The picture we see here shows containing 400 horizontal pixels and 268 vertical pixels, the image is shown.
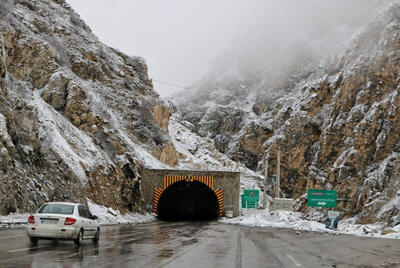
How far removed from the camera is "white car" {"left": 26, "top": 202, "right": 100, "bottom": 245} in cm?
1469

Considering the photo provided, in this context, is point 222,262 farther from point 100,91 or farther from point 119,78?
point 119,78

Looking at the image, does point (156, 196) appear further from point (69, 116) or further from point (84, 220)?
point (84, 220)

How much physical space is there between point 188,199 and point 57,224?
62.1 meters

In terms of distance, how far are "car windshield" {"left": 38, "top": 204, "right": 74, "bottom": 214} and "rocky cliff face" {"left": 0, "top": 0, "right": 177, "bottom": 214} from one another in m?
9.76

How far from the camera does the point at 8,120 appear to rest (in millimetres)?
28500

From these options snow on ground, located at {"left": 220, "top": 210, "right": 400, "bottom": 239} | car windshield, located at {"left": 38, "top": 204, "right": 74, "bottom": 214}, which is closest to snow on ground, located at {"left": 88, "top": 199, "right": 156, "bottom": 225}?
snow on ground, located at {"left": 220, "top": 210, "right": 400, "bottom": 239}

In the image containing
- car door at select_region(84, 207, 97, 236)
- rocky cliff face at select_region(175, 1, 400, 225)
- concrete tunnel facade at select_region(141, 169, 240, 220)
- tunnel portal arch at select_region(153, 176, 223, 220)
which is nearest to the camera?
car door at select_region(84, 207, 97, 236)

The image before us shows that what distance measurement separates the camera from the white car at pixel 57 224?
14.7 meters

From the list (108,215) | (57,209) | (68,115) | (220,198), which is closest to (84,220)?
(57,209)

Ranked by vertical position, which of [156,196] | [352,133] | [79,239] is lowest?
[79,239]

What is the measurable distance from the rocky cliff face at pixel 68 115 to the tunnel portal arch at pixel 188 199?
372cm

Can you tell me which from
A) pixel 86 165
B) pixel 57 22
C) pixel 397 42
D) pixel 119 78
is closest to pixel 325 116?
pixel 397 42

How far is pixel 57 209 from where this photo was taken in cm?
1543

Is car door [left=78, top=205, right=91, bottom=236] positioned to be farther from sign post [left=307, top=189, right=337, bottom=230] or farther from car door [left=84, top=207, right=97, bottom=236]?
sign post [left=307, top=189, right=337, bottom=230]
